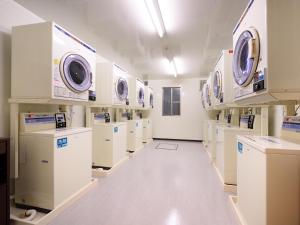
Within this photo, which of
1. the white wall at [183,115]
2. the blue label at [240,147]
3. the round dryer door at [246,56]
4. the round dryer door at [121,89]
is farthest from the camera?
Result: the white wall at [183,115]

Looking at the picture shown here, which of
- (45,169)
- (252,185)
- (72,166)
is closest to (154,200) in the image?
(72,166)

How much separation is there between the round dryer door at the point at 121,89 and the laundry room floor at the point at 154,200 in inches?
59.2

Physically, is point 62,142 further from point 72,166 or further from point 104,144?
point 104,144

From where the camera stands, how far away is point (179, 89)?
7.32 metres

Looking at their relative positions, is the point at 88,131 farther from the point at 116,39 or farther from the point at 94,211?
the point at 116,39

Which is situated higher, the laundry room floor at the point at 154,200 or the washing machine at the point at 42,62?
the washing machine at the point at 42,62

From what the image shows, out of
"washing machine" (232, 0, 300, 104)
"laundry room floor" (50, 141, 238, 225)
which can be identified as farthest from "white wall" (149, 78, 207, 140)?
"washing machine" (232, 0, 300, 104)

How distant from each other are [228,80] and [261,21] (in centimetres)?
146

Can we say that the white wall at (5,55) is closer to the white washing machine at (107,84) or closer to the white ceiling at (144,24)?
the white ceiling at (144,24)

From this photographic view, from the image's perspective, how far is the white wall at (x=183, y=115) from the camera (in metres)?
7.02

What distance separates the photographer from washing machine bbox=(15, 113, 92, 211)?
1.83 meters

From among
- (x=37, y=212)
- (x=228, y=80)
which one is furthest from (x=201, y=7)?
(x=37, y=212)

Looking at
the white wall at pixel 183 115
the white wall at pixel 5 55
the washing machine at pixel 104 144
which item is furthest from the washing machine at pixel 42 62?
the white wall at pixel 183 115

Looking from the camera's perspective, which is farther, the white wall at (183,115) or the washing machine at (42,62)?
the white wall at (183,115)
